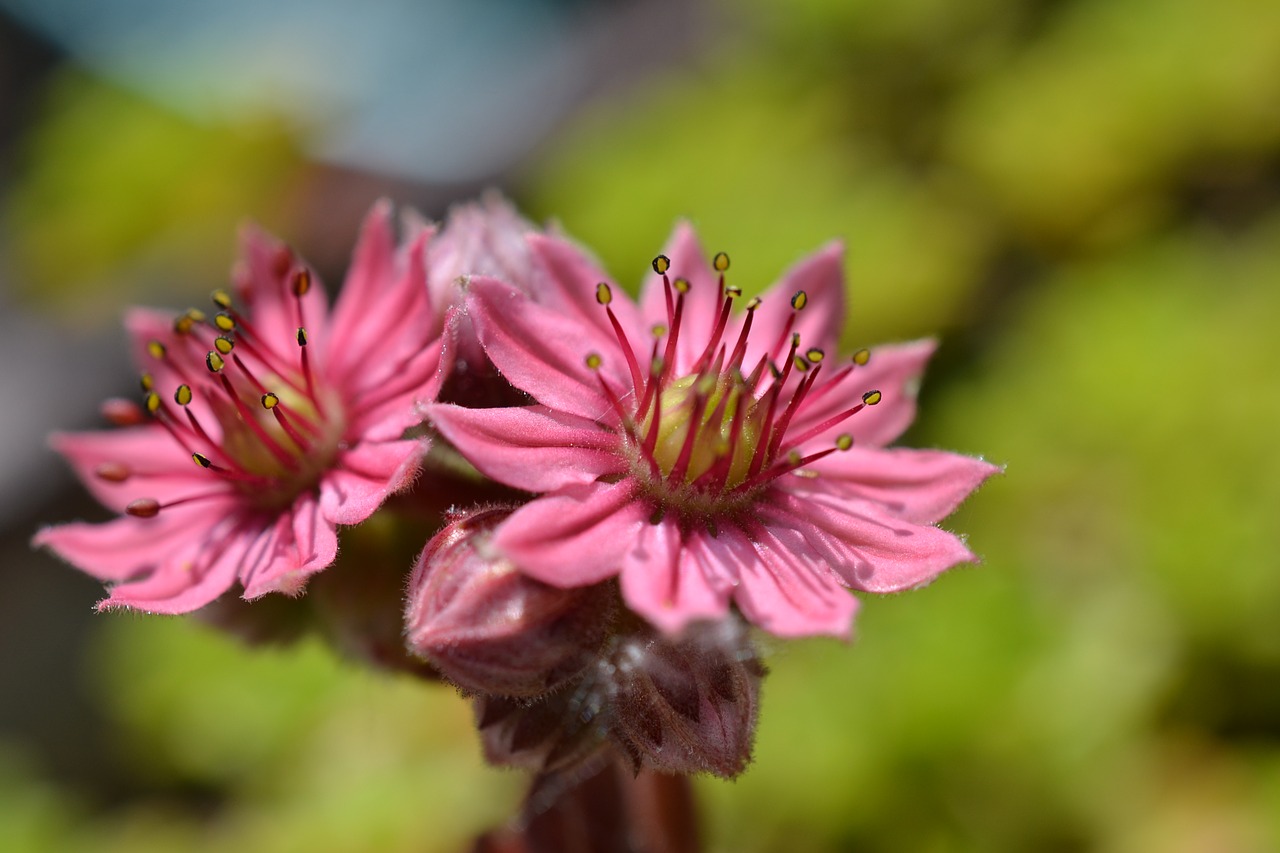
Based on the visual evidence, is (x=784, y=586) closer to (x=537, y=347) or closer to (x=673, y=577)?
(x=673, y=577)

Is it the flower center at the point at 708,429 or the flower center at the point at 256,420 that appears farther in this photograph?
the flower center at the point at 256,420

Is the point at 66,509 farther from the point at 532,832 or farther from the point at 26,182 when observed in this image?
the point at 532,832

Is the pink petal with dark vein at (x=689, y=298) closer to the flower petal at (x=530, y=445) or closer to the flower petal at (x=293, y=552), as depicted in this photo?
the flower petal at (x=530, y=445)

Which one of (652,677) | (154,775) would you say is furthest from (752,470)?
(154,775)

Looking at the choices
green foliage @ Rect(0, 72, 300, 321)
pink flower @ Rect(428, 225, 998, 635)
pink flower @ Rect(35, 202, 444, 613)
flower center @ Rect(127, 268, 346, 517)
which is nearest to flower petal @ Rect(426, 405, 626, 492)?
pink flower @ Rect(428, 225, 998, 635)

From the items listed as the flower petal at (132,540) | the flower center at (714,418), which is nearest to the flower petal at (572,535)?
the flower center at (714,418)

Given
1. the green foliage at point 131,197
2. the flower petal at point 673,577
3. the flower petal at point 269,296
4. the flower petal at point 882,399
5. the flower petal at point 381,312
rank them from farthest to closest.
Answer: the green foliage at point 131,197, the flower petal at point 269,296, the flower petal at point 882,399, the flower petal at point 381,312, the flower petal at point 673,577

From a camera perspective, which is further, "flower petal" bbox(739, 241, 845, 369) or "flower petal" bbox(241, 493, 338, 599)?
"flower petal" bbox(739, 241, 845, 369)

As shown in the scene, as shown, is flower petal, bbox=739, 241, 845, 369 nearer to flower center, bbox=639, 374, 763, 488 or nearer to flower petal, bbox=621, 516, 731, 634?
flower center, bbox=639, 374, 763, 488
